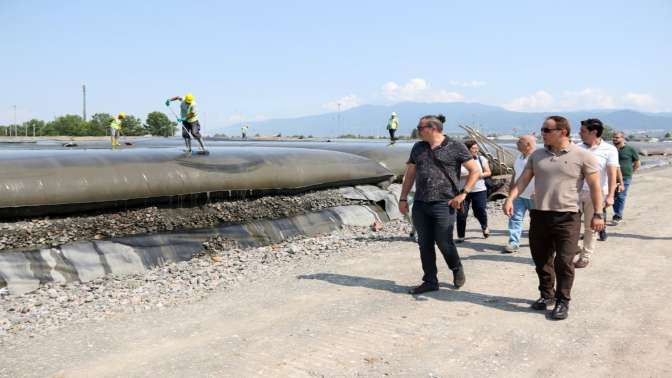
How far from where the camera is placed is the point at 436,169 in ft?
17.1

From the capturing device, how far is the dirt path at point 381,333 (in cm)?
383

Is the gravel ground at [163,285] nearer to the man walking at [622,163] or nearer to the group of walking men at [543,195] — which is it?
the group of walking men at [543,195]

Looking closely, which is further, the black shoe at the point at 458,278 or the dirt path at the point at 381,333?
the black shoe at the point at 458,278

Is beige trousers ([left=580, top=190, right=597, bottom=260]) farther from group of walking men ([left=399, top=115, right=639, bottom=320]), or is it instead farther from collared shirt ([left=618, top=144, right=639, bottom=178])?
collared shirt ([left=618, top=144, right=639, bottom=178])

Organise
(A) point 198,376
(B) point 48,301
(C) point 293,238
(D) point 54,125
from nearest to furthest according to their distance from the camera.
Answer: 1. (A) point 198,376
2. (B) point 48,301
3. (C) point 293,238
4. (D) point 54,125

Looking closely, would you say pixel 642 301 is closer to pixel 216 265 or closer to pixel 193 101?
pixel 216 265

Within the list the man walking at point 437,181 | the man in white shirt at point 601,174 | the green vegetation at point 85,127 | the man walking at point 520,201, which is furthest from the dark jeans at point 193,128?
the green vegetation at point 85,127

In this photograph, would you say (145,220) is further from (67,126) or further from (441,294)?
(67,126)

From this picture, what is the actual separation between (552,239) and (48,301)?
5.25 meters

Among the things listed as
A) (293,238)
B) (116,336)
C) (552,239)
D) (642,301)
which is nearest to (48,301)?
(116,336)

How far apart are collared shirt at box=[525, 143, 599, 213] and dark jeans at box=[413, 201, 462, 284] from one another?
883 millimetres

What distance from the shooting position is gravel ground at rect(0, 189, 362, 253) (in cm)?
711

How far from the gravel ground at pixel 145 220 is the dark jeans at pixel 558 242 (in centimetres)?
568

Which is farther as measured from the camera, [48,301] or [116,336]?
[48,301]
